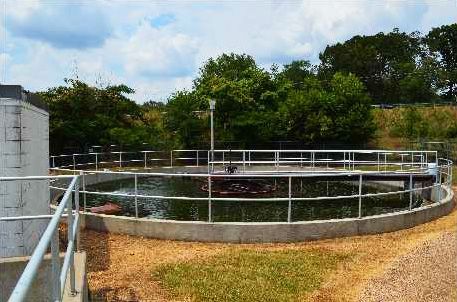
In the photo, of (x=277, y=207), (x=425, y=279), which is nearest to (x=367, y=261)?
(x=425, y=279)

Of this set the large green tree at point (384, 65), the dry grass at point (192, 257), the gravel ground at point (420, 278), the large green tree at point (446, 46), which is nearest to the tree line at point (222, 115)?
the dry grass at point (192, 257)

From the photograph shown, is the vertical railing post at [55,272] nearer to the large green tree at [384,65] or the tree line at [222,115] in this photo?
the tree line at [222,115]

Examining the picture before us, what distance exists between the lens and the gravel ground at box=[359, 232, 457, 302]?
7.30 metres

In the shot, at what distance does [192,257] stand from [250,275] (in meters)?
1.69

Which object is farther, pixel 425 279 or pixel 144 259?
pixel 144 259

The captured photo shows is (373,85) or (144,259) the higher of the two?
(373,85)

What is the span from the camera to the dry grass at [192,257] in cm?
755

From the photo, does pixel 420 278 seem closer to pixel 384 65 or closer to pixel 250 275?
pixel 250 275

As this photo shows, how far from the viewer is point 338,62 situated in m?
91.4

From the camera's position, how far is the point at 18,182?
7.73 metres

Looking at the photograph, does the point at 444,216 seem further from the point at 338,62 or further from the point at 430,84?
the point at 338,62

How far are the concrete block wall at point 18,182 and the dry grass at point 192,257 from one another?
127cm

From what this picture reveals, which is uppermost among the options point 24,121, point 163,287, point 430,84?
point 430,84

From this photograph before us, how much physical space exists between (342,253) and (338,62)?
281 ft
